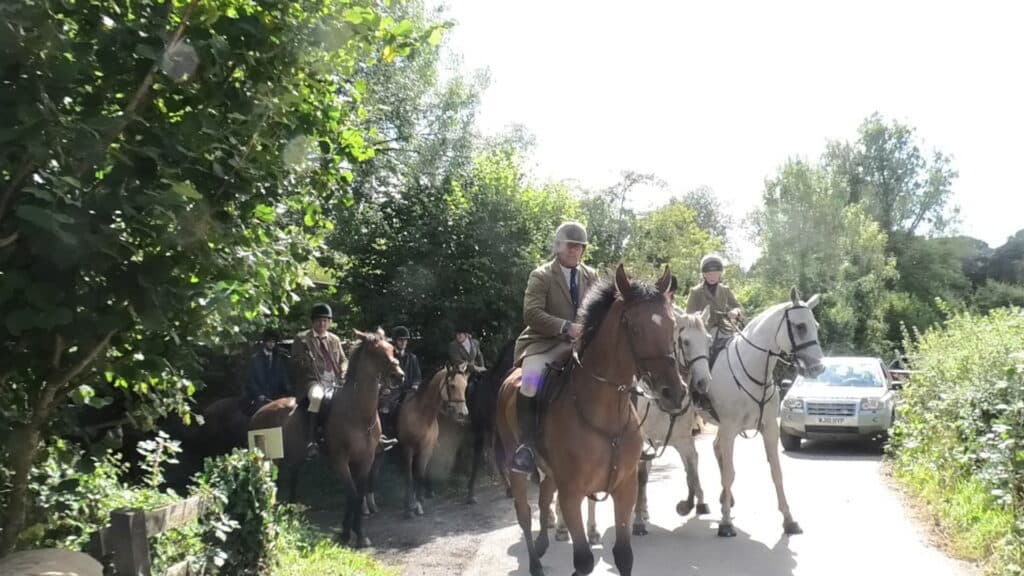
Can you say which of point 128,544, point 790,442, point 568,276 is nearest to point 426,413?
point 568,276

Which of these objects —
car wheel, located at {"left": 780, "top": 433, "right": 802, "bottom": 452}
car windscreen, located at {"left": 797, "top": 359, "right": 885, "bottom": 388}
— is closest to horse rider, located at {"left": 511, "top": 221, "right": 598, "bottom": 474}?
car windscreen, located at {"left": 797, "top": 359, "right": 885, "bottom": 388}

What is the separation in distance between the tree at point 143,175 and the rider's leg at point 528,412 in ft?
9.34

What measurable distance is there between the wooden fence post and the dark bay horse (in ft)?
25.3

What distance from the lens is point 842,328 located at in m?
46.5

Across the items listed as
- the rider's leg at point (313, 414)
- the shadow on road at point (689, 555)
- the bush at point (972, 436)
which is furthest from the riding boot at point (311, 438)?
the bush at point (972, 436)

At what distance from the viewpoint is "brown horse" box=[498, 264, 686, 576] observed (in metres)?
6.30

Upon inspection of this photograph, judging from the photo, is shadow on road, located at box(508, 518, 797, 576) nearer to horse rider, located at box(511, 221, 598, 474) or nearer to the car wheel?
horse rider, located at box(511, 221, 598, 474)

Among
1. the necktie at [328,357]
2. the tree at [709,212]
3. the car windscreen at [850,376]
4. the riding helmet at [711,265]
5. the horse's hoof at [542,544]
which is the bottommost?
the horse's hoof at [542,544]

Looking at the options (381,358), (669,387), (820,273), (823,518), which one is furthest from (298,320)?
(820,273)

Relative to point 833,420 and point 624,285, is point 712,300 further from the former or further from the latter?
point 833,420

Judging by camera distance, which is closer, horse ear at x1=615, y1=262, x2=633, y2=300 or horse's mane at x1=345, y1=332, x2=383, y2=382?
horse ear at x1=615, y1=262, x2=633, y2=300

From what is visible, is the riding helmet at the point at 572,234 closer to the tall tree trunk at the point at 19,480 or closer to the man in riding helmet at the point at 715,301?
the man in riding helmet at the point at 715,301

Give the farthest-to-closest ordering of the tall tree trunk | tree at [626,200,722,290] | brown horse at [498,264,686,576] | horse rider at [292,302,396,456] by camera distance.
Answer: tree at [626,200,722,290] → horse rider at [292,302,396,456] → brown horse at [498,264,686,576] → the tall tree trunk

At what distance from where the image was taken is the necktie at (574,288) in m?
A: 7.91
